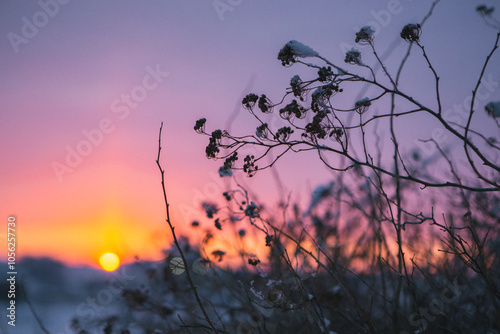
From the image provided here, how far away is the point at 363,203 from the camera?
5.59m

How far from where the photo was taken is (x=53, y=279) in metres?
17.5

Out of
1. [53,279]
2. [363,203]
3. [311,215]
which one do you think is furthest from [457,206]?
[53,279]

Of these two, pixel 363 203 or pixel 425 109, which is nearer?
pixel 425 109

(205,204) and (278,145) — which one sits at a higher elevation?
(205,204)

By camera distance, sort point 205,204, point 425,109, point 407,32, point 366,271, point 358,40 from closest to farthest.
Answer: point 425,109 < point 407,32 < point 358,40 < point 205,204 < point 366,271

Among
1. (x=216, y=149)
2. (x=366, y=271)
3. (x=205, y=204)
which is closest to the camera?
(x=216, y=149)

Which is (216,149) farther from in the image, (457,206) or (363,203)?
(457,206)

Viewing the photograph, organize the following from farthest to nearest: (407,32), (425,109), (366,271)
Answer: (366,271) < (407,32) < (425,109)

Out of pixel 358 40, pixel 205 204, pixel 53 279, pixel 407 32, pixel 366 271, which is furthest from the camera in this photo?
pixel 53 279

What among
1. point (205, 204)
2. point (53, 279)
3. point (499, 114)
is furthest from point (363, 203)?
point (53, 279)

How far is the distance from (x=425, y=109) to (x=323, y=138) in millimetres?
569

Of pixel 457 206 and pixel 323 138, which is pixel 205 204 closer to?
pixel 323 138

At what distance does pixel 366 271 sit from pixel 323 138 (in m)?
3.88

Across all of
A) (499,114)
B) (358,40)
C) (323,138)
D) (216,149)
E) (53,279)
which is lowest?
(499,114)
